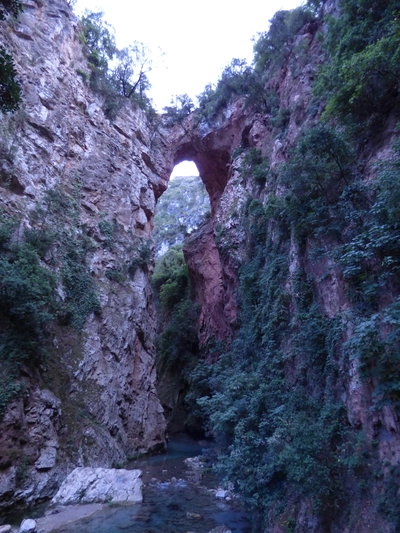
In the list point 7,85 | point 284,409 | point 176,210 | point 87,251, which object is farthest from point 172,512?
point 176,210

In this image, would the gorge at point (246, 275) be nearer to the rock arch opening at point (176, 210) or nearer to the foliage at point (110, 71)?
the foliage at point (110, 71)

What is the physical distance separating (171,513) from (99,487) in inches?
81.0

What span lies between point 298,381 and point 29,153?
533 inches

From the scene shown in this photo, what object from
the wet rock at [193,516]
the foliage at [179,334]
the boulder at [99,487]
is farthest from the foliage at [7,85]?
the foliage at [179,334]

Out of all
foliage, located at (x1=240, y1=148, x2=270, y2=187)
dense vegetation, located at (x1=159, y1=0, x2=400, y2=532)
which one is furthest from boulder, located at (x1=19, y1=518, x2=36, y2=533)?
foliage, located at (x1=240, y1=148, x2=270, y2=187)

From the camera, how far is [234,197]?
19344 millimetres

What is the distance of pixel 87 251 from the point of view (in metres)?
15.8

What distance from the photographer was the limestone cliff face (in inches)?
391

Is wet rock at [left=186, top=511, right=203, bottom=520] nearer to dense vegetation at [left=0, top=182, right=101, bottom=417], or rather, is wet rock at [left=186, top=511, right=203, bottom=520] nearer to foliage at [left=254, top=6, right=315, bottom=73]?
dense vegetation at [left=0, top=182, right=101, bottom=417]

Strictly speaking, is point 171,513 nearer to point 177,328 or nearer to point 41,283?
point 41,283

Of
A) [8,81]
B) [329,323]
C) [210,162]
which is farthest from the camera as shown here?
[210,162]

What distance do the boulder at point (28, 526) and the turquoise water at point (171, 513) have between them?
0.56 m

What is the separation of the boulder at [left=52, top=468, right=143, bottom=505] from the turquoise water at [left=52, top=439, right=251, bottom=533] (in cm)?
38

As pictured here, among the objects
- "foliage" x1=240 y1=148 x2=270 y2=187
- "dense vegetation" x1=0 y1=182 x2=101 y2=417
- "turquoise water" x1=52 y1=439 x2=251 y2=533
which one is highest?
"foliage" x1=240 y1=148 x2=270 y2=187
